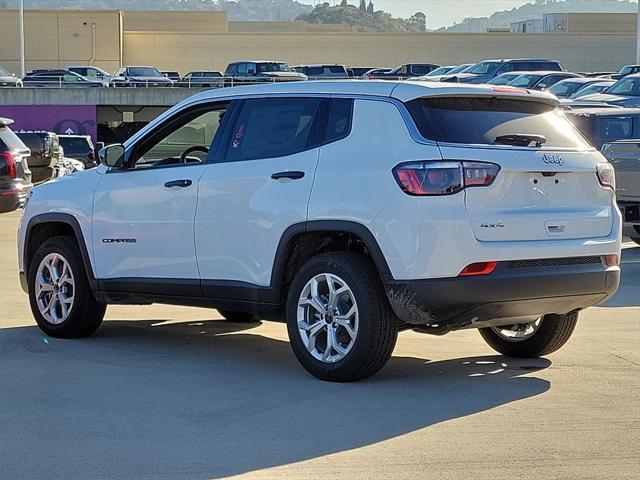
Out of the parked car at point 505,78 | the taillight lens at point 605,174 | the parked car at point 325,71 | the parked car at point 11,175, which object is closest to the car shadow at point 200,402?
the taillight lens at point 605,174

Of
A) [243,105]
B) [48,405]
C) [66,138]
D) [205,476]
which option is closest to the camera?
[205,476]

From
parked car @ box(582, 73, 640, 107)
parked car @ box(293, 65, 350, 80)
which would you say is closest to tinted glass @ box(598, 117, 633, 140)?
parked car @ box(582, 73, 640, 107)

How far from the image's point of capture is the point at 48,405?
22.0 ft

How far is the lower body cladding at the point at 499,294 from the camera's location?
267 inches

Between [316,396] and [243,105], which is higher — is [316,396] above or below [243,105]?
below

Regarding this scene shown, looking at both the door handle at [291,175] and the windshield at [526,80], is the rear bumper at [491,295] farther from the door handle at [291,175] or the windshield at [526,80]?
the windshield at [526,80]

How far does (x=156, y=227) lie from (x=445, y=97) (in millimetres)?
2329

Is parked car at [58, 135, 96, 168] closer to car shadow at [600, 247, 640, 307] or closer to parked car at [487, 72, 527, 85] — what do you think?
parked car at [487, 72, 527, 85]

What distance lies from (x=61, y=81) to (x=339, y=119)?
5022cm

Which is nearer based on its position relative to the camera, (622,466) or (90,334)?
(622,466)

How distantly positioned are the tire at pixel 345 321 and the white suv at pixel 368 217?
0.4 inches

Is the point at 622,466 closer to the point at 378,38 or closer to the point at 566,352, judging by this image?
the point at 566,352

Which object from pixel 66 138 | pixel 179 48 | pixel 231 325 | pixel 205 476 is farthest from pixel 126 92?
pixel 205 476

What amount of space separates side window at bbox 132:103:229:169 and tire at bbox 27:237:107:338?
2.97 feet
